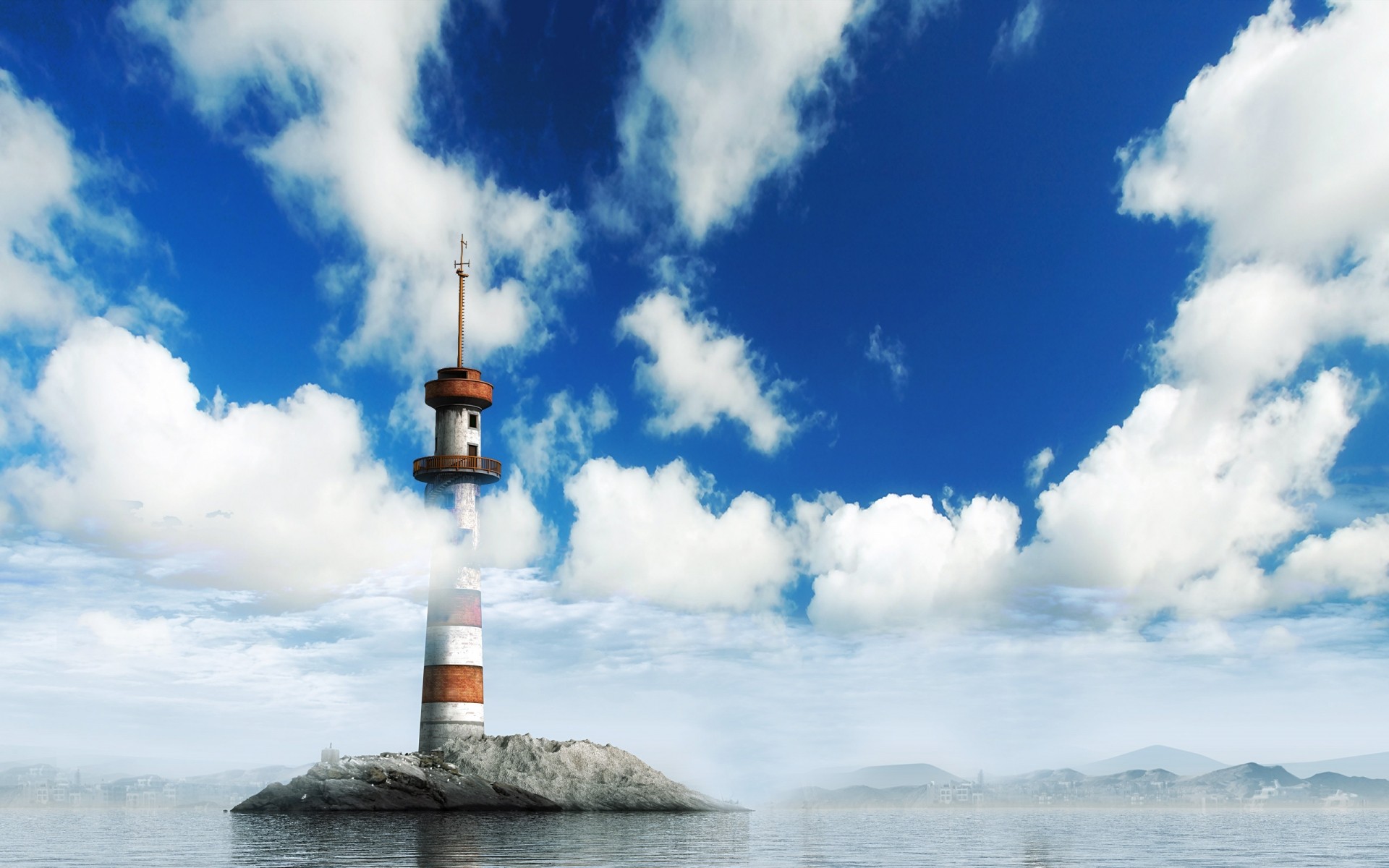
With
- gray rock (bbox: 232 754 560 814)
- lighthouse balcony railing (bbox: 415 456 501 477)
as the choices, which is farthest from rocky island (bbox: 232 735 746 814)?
lighthouse balcony railing (bbox: 415 456 501 477)

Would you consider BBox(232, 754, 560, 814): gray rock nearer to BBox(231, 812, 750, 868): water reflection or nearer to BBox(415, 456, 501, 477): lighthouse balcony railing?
BBox(231, 812, 750, 868): water reflection

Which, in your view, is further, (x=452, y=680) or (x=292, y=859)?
(x=452, y=680)

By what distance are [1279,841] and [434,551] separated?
67.9 metres

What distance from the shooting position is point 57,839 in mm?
67250

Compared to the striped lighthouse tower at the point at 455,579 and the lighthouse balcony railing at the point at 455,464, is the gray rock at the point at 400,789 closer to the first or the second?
the striped lighthouse tower at the point at 455,579

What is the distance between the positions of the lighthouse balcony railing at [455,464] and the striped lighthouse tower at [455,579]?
0.19 ft

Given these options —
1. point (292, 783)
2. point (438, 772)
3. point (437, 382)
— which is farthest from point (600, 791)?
point (437, 382)

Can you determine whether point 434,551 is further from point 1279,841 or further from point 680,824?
point 1279,841

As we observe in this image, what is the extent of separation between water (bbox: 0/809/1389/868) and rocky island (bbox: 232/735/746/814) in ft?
8.08

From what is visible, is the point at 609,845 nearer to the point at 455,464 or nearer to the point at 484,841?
the point at 484,841

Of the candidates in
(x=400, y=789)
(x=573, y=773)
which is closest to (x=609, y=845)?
(x=400, y=789)

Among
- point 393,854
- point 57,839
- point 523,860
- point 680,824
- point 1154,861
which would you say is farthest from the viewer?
point 680,824

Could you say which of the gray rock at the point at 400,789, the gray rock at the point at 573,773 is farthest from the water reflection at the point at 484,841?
the gray rock at the point at 573,773

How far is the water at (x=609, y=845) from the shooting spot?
4181 centimetres
